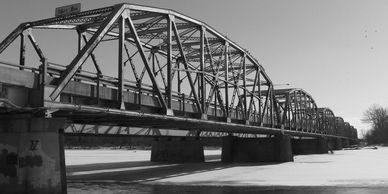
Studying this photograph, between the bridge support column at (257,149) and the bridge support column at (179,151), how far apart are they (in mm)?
4052

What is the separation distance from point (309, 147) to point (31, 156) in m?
100

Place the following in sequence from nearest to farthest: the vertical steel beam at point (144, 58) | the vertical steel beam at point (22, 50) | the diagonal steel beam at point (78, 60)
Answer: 1. the diagonal steel beam at point (78, 60)
2. the vertical steel beam at point (144, 58)
3. the vertical steel beam at point (22, 50)

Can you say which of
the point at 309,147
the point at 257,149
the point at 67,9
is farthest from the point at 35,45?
the point at 309,147

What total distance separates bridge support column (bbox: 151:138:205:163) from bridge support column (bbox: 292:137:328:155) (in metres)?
48.3

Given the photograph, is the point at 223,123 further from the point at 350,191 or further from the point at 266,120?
the point at 266,120

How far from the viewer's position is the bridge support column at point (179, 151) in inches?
2660

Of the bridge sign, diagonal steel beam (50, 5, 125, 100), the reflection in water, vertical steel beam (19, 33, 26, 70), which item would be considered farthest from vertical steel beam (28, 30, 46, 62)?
the reflection in water

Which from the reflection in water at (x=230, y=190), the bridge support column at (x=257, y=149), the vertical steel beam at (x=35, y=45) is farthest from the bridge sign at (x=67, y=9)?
the bridge support column at (x=257, y=149)

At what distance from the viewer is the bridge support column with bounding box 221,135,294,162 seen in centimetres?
6638

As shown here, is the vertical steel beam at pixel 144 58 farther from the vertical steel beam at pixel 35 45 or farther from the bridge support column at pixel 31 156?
the bridge support column at pixel 31 156

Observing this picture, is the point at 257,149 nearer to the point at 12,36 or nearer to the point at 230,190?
the point at 230,190

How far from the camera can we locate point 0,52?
2991cm

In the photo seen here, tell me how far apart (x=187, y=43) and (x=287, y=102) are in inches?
1619

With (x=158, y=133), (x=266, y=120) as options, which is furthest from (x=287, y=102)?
(x=158, y=133)
